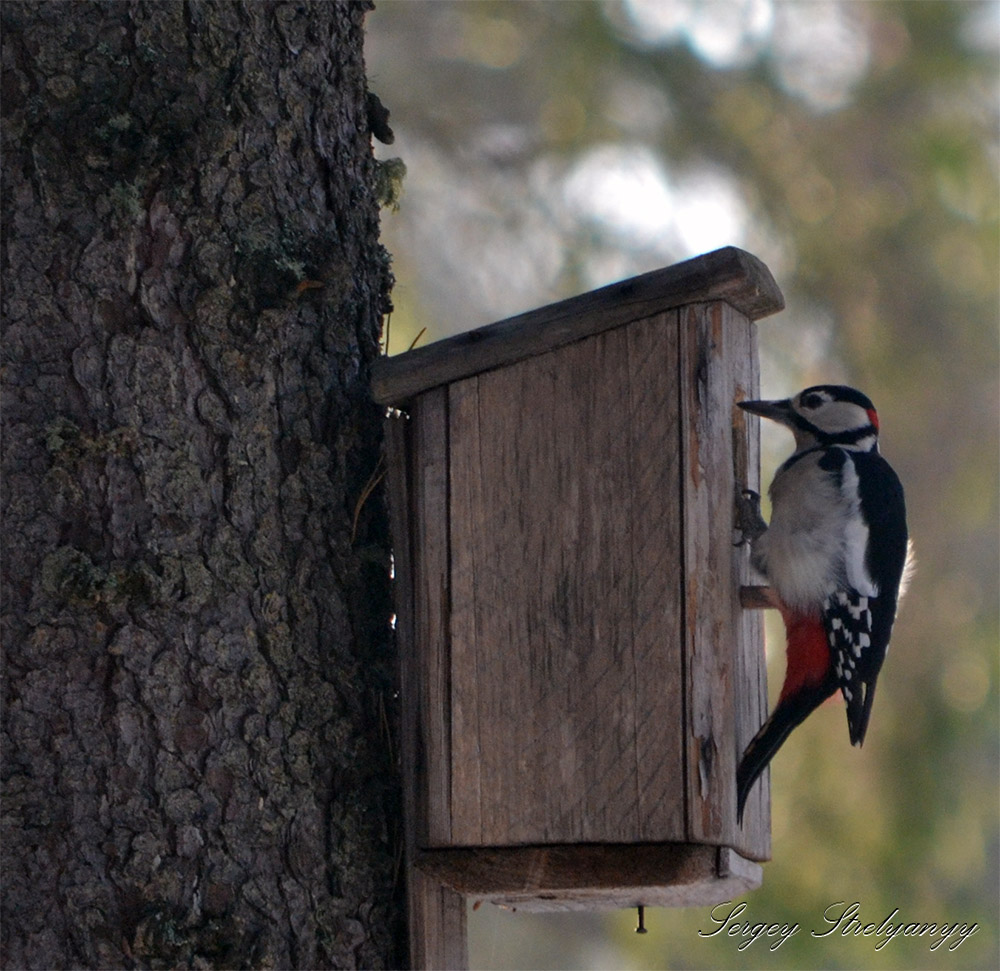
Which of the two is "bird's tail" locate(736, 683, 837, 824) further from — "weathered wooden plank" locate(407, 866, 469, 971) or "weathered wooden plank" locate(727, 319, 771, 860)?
"weathered wooden plank" locate(407, 866, 469, 971)

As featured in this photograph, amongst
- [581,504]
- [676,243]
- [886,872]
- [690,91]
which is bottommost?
[886,872]

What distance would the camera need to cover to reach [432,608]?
8.45 feet

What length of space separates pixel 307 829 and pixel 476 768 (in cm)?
31

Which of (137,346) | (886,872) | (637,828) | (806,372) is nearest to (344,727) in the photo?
(637,828)

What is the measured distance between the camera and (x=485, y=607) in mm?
2537

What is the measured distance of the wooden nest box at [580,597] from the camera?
2406mm

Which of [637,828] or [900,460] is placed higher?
[900,460]

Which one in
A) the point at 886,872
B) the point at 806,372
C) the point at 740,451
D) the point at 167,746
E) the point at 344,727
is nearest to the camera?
the point at 167,746

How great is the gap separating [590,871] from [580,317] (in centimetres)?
96

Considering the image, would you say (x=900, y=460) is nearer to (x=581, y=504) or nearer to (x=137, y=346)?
(x=581, y=504)

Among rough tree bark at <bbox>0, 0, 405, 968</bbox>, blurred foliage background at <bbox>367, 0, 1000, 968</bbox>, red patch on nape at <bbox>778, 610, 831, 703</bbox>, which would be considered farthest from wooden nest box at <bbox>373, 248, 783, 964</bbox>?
blurred foliage background at <bbox>367, 0, 1000, 968</bbox>

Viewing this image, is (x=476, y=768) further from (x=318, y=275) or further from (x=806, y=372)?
(x=806, y=372)

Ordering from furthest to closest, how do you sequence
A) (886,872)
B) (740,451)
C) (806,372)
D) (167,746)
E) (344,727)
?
(806,372)
(886,872)
(740,451)
(344,727)
(167,746)

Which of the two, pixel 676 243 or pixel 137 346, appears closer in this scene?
pixel 137 346
